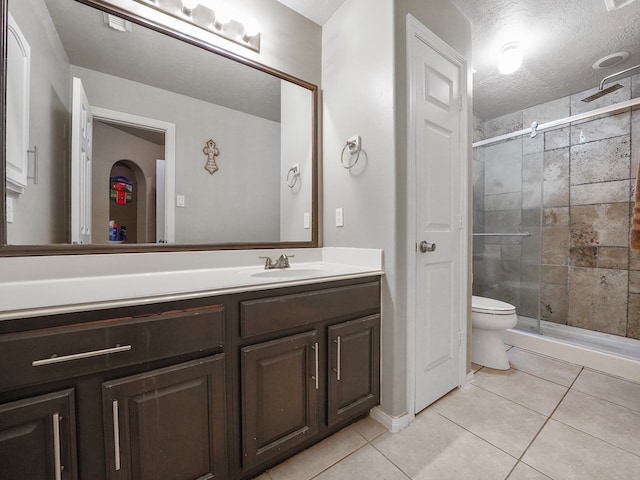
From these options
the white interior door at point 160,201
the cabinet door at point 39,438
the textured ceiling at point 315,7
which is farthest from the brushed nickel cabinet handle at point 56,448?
the textured ceiling at point 315,7

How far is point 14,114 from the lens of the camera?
1.02 meters

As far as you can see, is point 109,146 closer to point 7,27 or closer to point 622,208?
point 7,27

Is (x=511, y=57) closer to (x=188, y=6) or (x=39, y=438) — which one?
(x=188, y=6)

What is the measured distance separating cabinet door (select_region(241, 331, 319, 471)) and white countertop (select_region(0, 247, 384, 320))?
259 mm

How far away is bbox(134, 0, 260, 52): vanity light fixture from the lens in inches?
53.2

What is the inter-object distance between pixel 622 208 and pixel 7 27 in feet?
13.3

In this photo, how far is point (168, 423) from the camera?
0.87m

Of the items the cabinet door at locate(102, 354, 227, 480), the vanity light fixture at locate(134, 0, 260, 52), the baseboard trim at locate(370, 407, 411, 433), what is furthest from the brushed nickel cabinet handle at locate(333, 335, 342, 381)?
the vanity light fixture at locate(134, 0, 260, 52)

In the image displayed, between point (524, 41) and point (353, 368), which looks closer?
point (353, 368)

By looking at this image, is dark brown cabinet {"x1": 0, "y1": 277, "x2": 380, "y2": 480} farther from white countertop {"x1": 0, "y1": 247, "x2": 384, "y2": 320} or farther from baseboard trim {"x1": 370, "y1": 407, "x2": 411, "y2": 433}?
baseboard trim {"x1": 370, "y1": 407, "x2": 411, "y2": 433}

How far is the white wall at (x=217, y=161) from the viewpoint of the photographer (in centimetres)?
129

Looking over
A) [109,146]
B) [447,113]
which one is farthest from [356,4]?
[109,146]

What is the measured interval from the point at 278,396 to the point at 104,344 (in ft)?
2.09

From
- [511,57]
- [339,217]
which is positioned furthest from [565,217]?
[339,217]
